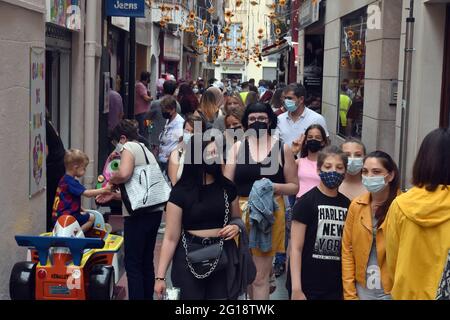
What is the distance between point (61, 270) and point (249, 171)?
172 cm

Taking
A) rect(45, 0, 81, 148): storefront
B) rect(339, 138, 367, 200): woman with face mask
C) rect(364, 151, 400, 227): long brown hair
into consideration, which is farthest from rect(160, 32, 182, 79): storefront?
rect(364, 151, 400, 227): long brown hair

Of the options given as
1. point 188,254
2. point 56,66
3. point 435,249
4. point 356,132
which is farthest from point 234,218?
point 356,132

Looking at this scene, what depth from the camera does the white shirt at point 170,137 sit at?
33.6 feet

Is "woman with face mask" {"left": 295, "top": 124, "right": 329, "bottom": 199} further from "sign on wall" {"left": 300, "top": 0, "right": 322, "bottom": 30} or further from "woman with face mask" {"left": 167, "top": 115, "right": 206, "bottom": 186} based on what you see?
"sign on wall" {"left": 300, "top": 0, "right": 322, "bottom": 30}

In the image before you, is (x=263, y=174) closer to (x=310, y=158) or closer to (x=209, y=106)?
(x=310, y=158)

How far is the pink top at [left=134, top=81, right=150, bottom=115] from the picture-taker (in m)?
15.5

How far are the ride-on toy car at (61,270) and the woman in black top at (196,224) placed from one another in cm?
122

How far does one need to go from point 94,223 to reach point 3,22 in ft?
6.61

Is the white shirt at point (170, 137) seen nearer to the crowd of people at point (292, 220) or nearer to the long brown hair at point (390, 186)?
the crowd of people at point (292, 220)

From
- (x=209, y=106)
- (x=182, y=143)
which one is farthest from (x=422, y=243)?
(x=209, y=106)

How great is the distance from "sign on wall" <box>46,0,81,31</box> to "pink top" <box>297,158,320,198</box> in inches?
129

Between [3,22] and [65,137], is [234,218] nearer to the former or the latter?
[3,22]

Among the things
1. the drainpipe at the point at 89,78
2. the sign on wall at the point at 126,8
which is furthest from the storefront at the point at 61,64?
the sign on wall at the point at 126,8

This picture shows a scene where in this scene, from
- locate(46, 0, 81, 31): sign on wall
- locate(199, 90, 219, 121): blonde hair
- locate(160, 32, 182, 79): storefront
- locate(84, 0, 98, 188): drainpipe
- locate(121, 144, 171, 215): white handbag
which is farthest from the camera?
locate(160, 32, 182, 79): storefront
